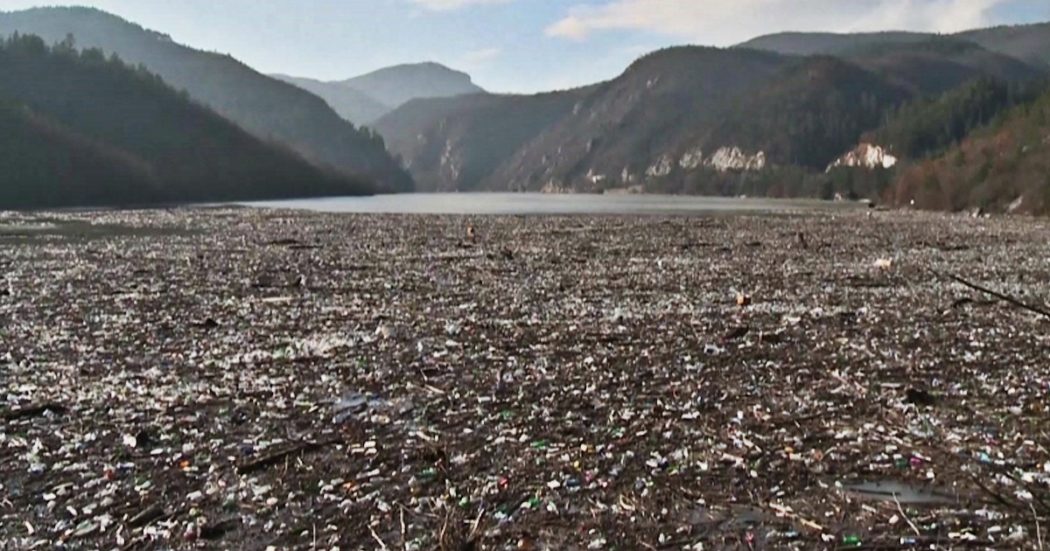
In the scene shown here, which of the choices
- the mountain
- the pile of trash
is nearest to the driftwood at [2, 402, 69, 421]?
the pile of trash

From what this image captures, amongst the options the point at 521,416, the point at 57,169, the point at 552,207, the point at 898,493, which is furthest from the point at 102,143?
the point at 898,493

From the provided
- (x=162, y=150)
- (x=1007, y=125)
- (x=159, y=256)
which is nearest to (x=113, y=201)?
(x=162, y=150)

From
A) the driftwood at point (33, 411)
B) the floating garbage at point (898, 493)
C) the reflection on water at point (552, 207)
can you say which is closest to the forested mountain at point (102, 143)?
the reflection on water at point (552, 207)

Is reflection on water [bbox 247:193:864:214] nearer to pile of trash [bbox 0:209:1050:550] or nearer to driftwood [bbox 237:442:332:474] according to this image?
pile of trash [bbox 0:209:1050:550]

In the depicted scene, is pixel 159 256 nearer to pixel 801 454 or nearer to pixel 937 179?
pixel 801 454

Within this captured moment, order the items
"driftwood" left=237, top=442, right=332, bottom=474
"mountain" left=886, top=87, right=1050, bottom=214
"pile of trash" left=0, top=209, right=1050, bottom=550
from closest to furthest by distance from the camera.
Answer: "pile of trash" left=0, top=209, right=1050, bottom=550, "driftwood" left=237, top=442, right=332, bottom=474, "mountain" left=886, top=87, right=1050, bottom=214

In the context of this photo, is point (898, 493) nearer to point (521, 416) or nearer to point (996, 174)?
point (521, 416)
